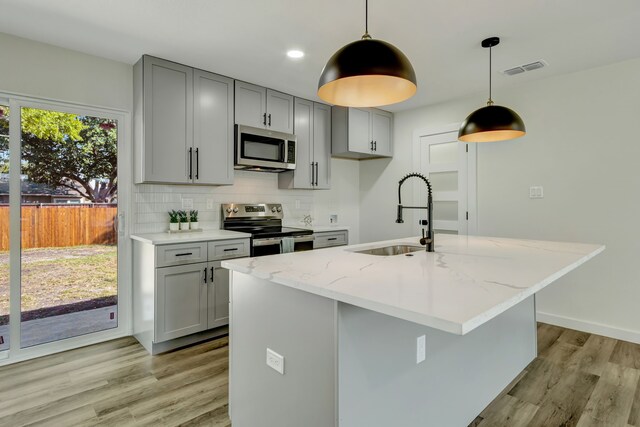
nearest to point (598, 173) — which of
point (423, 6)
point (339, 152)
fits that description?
point (423, 6)

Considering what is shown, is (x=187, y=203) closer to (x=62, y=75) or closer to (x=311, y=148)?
(x=62, y=75)

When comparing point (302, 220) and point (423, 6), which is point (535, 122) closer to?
point (423, 6)

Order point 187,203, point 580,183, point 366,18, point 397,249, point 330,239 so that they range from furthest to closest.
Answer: point 330,239
point 187,203
point 580,183
point 397,249
point 366,18

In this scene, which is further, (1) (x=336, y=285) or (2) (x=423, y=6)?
(2) (x=423, y=6)

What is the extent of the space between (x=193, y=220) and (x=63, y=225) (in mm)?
1049

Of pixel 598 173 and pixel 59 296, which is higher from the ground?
pixel 598 173

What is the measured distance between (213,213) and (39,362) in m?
1.85

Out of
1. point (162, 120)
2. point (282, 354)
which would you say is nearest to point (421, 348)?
point (282, 354)

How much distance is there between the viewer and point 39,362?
2.69 m

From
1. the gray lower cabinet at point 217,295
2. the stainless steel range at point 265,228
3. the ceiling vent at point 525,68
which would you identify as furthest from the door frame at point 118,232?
the ceiling vent at point 525,68

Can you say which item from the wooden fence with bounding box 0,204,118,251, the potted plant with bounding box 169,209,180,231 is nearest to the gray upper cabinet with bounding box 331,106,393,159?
the potted plant with bounding box 169,209,180,231

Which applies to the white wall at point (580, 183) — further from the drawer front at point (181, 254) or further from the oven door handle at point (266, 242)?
the drawer front at point (181, 254)

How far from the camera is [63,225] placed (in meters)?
2.98

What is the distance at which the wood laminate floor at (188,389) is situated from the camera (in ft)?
6.57
